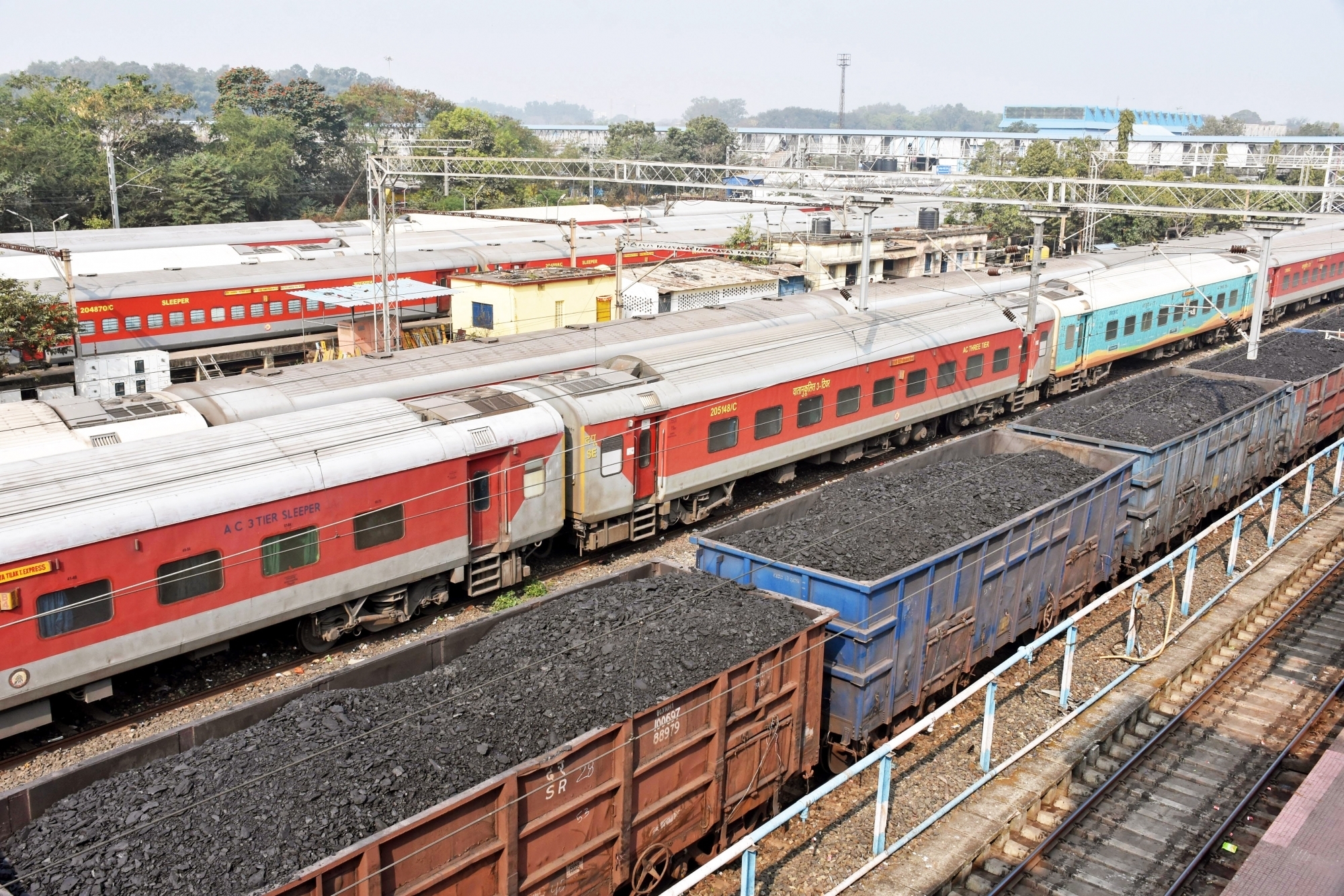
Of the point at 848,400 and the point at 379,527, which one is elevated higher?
the point at 848,400

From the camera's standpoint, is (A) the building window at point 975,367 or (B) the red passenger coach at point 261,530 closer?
(B) the red passenger coach at point 261,530

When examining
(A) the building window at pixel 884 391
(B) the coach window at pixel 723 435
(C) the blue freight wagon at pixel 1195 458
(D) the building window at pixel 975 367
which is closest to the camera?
(C) the blue freight wagon at pixel 1195 458

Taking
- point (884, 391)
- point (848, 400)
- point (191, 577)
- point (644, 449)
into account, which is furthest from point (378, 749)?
point (884, 391)

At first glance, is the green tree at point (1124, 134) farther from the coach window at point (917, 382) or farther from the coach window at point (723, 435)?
the coach window at point (723, 435)

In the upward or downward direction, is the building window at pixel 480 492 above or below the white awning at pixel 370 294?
below

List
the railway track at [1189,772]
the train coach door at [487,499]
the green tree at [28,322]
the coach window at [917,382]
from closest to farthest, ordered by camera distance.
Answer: the railway track at [1189,772], the train coach door at [487,499], the coach window at [917,382], the green tree at [28,322]

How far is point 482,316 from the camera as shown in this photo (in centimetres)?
3356

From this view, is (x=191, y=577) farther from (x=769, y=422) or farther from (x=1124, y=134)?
(x=1124, y=134)

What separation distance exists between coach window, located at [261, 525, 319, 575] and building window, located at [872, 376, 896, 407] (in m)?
13.8

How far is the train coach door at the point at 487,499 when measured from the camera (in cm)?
1705

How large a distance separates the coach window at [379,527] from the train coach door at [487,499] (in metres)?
1.22

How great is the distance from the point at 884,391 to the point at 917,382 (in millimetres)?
1435

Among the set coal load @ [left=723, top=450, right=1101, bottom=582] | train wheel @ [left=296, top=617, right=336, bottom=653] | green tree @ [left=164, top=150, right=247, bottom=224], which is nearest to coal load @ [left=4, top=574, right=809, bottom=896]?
coal load @ [left=723, top=450, right=1101, bottom=582]

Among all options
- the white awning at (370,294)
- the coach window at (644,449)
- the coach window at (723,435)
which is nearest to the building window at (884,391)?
the coach window at (723,435)
